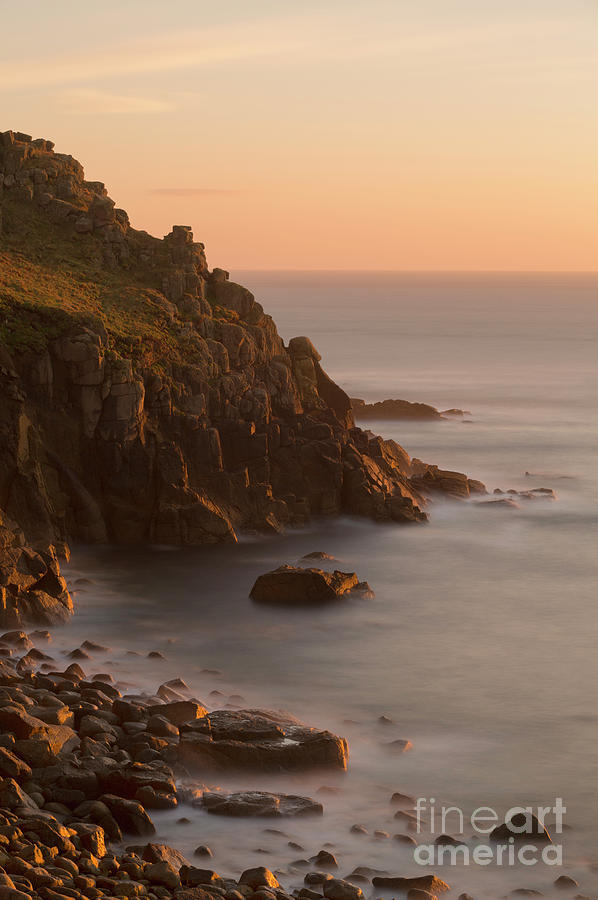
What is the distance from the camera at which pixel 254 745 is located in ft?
111

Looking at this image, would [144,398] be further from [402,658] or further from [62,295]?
[402,658]

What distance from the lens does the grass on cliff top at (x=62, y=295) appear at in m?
62.1

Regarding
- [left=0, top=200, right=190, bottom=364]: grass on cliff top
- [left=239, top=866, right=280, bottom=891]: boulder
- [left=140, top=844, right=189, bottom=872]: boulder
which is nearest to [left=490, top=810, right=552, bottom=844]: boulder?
A: [left=239, top=866, right=280, bottom=891]: boulder

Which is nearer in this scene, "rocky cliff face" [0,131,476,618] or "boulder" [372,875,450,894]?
"boulder" [372,875,450,894]

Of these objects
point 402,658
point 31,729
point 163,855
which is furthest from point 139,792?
point 402,658

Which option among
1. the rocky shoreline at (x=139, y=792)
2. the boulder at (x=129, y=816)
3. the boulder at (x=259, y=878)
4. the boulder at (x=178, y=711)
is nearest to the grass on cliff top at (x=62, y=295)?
the rocky shoreline at (x=139, y=792)

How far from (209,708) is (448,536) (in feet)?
97.3

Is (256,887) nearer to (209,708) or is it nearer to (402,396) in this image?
(209,708)

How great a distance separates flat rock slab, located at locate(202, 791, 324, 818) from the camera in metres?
30.6

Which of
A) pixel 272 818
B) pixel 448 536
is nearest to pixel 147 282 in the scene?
pixel 448 536

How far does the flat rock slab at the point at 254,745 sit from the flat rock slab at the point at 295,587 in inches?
661

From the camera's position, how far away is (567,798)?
33.9 m

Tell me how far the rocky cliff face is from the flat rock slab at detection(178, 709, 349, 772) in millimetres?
21132

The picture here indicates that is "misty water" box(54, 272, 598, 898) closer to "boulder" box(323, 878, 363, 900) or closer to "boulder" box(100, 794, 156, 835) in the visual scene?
"boulder" box(100, 794, 156, 835)
